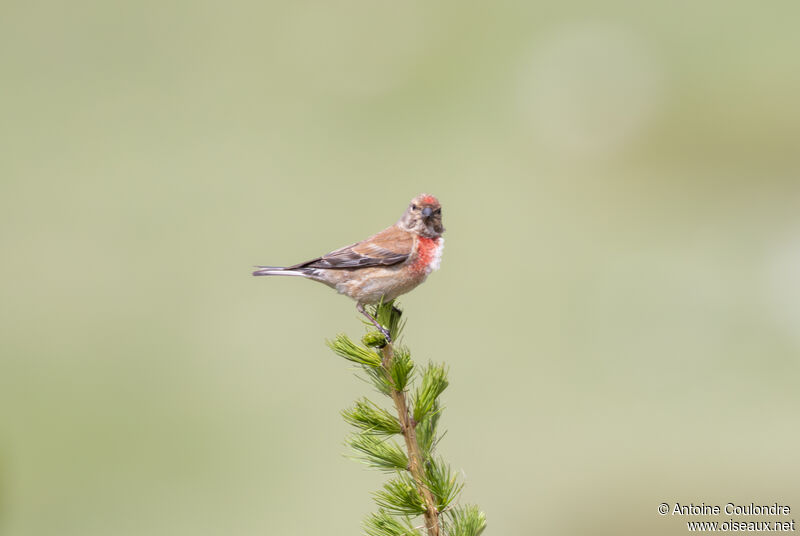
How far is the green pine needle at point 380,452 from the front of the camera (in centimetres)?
292

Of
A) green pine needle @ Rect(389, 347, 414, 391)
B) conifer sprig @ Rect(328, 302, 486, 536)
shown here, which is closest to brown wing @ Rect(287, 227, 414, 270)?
conifer sprig @ Rect(328, 302, 486, 536)

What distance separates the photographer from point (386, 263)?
4.48 meters

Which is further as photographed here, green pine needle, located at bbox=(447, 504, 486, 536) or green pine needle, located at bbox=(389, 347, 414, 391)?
green pine needle, located at bbox=(389, 347, 414, 391)

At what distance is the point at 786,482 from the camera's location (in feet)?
28.2

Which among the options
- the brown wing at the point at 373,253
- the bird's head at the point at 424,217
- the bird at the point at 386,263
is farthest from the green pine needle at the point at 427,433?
the bird's head at the point at 424,217

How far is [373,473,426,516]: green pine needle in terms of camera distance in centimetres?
277

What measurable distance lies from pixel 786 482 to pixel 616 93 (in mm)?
9408

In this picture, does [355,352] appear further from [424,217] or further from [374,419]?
[424,217]

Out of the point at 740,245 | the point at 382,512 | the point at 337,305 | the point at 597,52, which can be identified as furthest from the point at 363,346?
the point at 597,52

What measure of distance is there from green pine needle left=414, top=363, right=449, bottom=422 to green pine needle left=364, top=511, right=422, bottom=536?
37cm

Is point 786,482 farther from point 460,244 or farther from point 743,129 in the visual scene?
point 743,129

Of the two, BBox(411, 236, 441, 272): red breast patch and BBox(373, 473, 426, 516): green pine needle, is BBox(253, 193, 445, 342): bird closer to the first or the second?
BBox(411, 236, 441, 272): red breast patch

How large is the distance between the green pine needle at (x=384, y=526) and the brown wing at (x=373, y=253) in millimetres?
1861

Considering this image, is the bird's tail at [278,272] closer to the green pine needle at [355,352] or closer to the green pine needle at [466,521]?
the green pine needle at [355,352]
